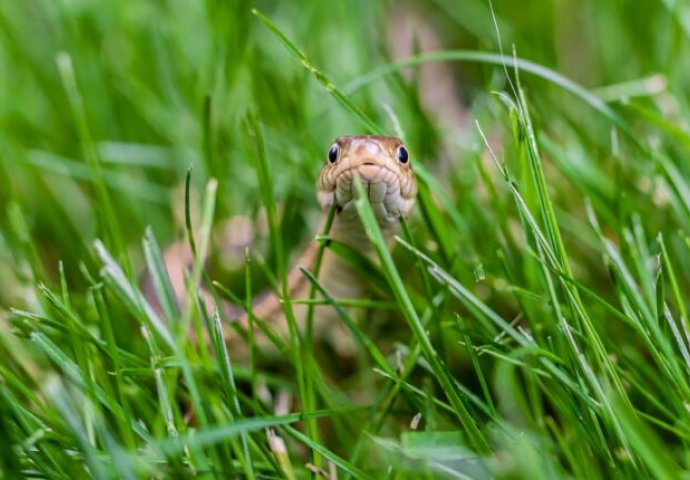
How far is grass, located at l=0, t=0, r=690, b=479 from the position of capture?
81 centimetres

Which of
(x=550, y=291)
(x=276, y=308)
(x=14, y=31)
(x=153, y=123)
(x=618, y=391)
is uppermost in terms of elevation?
(x=14, y=31)

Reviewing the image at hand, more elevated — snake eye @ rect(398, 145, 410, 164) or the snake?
snake eye @ rect(398, 145, 410, 164)

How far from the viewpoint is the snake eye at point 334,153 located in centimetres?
106

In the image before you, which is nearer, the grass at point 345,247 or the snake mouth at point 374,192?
the grass at point 345,247

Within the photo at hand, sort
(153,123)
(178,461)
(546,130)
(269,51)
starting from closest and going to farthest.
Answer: (178,461) < (546,130) < (153,123) < (269,51)

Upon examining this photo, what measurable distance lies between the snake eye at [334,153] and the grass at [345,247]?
2.4 inches

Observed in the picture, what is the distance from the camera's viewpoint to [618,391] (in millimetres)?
808

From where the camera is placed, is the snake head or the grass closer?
the grass

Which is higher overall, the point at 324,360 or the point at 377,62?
the point at 377,62

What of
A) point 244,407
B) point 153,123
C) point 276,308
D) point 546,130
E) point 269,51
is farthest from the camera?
point 269,51

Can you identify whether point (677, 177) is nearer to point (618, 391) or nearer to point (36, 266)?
point (618, 391)

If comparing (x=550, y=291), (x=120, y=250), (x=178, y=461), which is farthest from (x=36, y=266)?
(x=550, y=291)

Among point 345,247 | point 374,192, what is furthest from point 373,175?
point 345,247

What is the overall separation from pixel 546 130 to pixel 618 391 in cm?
71
